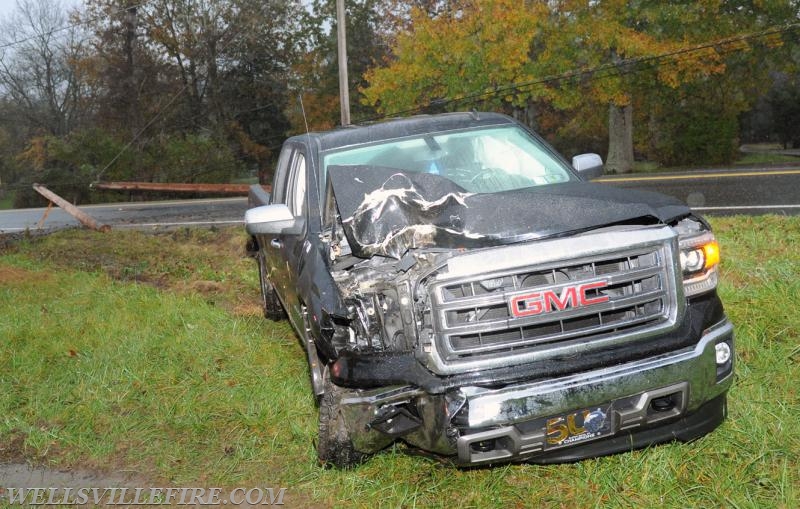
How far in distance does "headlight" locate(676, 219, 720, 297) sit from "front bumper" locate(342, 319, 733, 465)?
22 cm

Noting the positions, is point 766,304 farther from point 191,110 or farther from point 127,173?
point 191,110

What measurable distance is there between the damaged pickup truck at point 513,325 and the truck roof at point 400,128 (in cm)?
119

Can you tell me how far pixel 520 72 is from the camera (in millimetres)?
27484

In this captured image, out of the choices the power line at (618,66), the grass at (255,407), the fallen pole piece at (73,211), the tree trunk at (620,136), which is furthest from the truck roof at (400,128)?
the tree trunk at (620,136)

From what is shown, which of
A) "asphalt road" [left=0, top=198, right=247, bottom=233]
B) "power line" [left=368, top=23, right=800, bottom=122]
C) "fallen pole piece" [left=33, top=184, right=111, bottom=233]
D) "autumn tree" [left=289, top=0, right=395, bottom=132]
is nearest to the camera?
"fallen pole piece" [left=33, top=184, right=111, bottom=233]

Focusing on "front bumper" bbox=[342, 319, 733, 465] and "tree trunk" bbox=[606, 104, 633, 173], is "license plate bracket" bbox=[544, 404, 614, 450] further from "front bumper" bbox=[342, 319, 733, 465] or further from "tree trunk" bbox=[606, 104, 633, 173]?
"tree trunk" bbox=[606, 104, 633, 173]

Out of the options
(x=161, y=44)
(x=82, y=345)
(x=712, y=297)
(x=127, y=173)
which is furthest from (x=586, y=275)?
(x=161, y=44)

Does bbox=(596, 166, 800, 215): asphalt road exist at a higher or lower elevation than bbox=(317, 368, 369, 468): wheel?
higher

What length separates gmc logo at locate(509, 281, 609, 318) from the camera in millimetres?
3061

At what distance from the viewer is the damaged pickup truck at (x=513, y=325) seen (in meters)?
3.05

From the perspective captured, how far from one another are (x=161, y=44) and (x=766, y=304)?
134 ft

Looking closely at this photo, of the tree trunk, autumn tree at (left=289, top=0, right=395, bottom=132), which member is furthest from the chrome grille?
autumn tree at (left=289, top=0, right=395, bottom=132)

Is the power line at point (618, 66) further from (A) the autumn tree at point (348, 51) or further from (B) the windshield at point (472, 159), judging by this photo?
(B) the windshield at point (472, 159)

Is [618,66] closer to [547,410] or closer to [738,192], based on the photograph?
[738,192]
